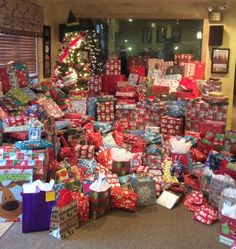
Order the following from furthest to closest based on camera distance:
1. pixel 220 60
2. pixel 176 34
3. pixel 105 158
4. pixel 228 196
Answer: pixel 176 34, pixel 220 60, pixel 105 158, pixel 228 196

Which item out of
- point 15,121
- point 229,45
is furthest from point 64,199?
point 229,45

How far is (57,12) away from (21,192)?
3.91 m

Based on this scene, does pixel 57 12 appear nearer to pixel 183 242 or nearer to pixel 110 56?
pixel 110 56

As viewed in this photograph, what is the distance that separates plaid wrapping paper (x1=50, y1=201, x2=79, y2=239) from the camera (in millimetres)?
2619

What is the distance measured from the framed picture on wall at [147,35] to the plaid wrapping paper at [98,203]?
3820 millimetres

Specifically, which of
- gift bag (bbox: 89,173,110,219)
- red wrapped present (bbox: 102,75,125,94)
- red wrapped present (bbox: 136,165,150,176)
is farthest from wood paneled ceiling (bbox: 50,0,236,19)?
gift bag (bbox: 89,173,110,219)

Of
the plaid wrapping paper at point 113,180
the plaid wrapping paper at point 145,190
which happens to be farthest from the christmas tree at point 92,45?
the plaid wrapping paper at point 145,190

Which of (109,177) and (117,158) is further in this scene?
(117,158)

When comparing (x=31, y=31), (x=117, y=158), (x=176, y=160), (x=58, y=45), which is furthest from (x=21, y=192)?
(x=58, y=45)

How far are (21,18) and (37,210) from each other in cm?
276

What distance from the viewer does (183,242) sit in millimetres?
2658

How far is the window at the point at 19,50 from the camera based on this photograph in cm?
431

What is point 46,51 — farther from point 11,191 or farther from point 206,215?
point 206,215

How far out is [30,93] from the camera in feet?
13.7
